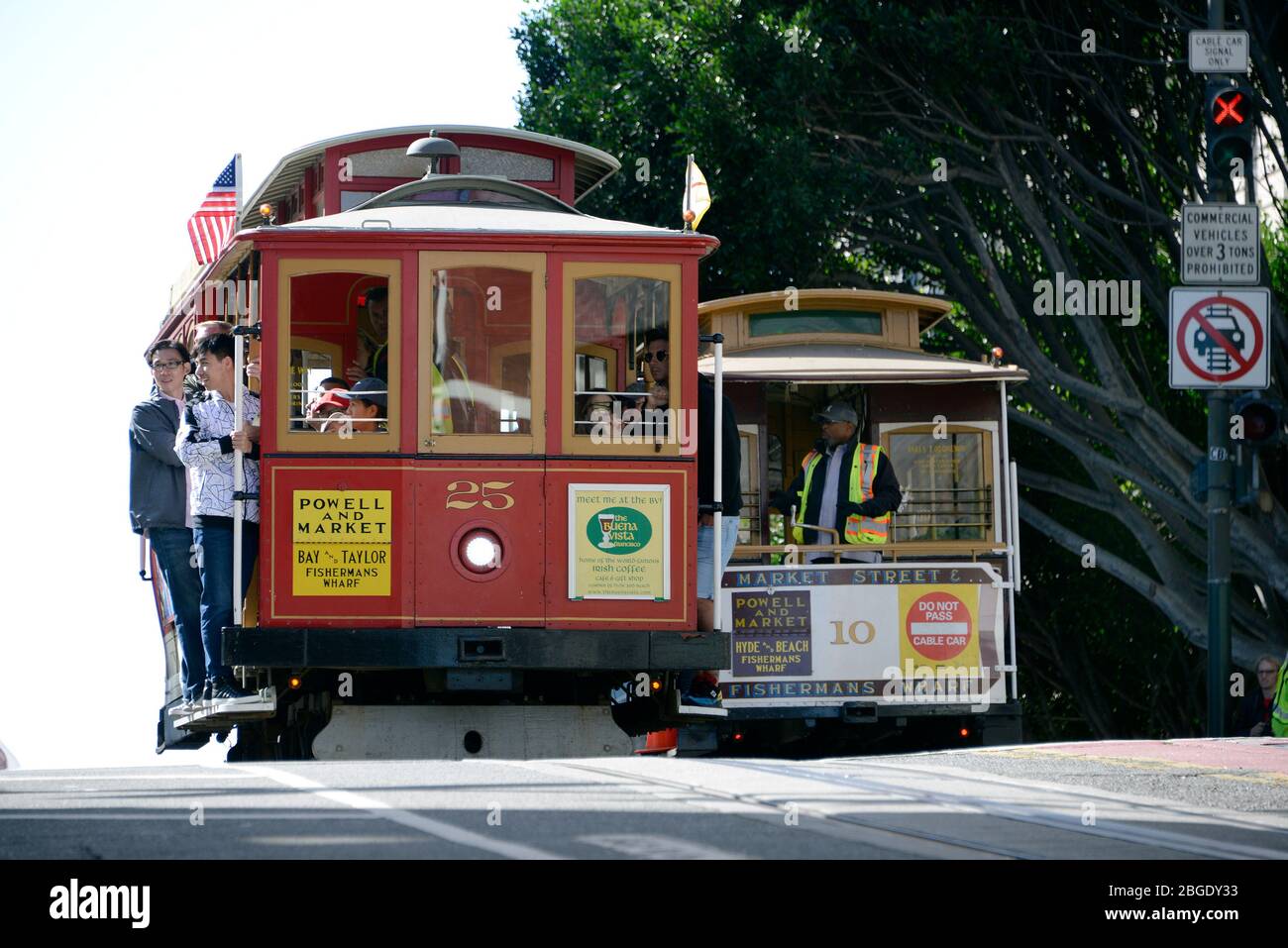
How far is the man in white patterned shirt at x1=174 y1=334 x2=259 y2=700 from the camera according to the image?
12922 mm

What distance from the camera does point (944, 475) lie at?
17719 millimetres

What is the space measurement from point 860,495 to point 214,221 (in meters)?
5.58

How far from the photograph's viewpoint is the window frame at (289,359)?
13023 millimetres

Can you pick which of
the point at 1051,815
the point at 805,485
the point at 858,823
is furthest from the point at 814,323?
the point at 858,823

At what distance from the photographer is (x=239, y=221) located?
17.0 meters

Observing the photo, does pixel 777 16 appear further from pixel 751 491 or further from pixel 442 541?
pixel 442 541

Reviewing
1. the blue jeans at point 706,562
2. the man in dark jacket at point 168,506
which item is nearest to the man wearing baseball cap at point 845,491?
the blue jeans at point 706,562

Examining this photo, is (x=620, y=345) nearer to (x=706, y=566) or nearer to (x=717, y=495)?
(x=717, y=495)

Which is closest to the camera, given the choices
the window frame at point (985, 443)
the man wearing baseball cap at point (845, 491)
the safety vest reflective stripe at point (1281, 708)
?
the man wearing baseball cap at point (845, 491)

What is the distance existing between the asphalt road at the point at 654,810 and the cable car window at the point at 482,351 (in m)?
2.53

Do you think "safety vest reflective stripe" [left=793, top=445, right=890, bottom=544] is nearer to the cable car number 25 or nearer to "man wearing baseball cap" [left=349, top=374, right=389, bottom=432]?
the cable car number 25

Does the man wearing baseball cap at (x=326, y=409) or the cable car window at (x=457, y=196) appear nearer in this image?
the man wearing baseball cap at (x=326, y=409)

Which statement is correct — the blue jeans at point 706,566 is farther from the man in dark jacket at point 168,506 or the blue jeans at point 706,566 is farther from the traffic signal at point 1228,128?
the traffic signal at point 1228,128
